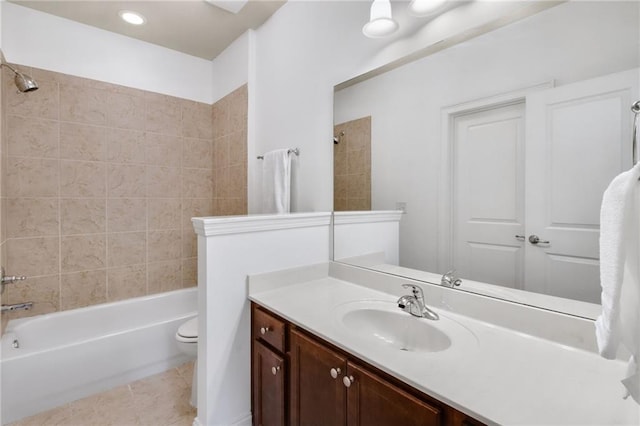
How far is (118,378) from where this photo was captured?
2059 millimetres

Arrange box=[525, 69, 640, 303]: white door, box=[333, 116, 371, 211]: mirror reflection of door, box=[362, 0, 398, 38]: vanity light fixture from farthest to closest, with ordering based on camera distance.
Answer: box=[333, 116, 371, 211]: mirror reflection of door < box=[362, 0, 398, 38]: vanity light fixture < box=[525, 69, 640, 303]: white door

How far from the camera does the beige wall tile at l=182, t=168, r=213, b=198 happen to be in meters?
2.85

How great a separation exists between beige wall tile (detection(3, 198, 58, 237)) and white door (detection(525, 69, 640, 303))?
9.71 ft

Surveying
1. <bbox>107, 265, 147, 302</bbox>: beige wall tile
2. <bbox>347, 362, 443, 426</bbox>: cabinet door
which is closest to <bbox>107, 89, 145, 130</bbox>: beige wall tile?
<bbox>107, 265, 147, 302</bbox>: beige wall tile

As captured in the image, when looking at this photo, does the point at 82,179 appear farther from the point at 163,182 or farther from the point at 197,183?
the point at 197,183

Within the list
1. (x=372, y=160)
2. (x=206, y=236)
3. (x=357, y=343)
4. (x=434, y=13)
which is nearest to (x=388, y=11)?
(x=434, y=13)

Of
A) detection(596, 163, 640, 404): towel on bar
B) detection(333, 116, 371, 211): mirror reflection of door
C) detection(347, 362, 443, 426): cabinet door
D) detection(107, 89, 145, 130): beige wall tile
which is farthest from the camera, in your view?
detection(107, 89, 145, 130): beige wall tile

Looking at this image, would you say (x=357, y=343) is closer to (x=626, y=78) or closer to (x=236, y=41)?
(x=626, y=78)

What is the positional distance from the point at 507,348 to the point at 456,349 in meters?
0.16

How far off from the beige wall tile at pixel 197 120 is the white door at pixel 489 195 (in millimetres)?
2413

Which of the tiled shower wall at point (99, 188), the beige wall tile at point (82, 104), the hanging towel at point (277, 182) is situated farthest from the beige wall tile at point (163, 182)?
the hanging towel at point (277, 182)

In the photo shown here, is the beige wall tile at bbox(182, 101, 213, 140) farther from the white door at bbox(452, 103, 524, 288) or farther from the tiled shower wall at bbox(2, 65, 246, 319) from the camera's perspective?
the white door at bbox(452, 103, 524, 288)

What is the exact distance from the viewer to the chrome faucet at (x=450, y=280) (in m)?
1.26

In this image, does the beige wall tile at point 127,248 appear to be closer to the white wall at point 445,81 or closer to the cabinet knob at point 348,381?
the white wall at point 445,81
